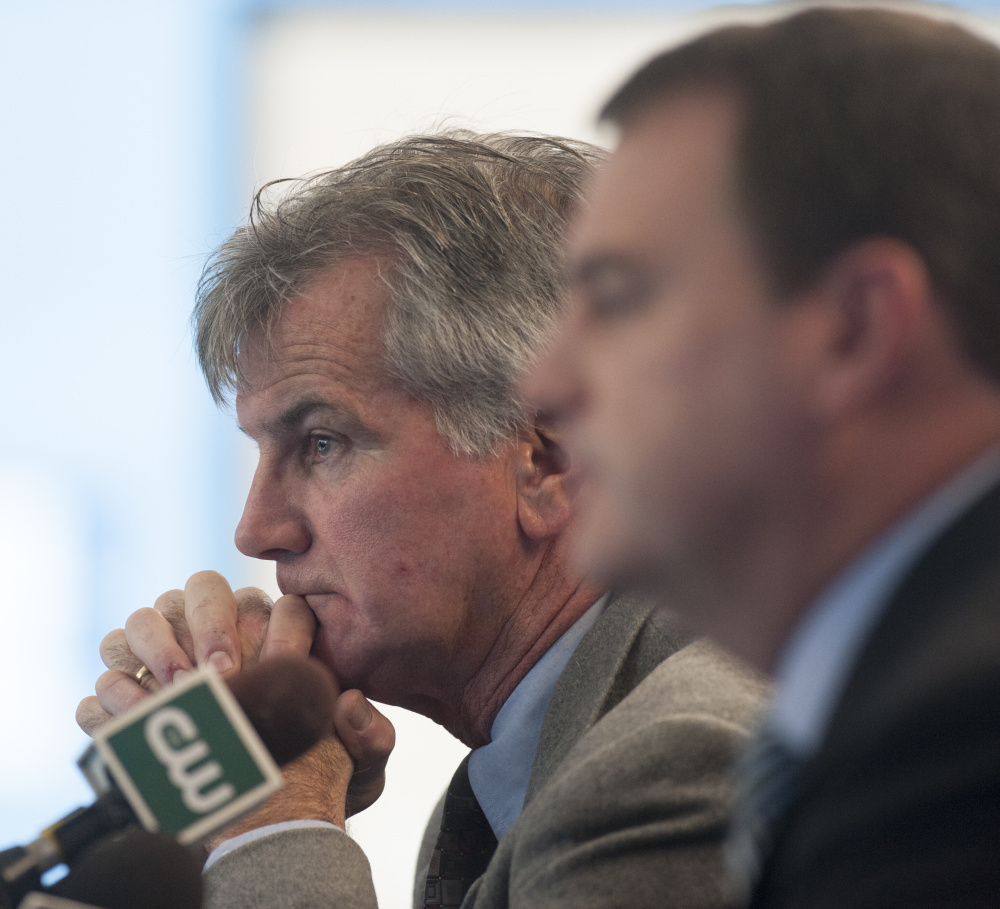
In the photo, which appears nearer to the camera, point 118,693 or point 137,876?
point 137,876

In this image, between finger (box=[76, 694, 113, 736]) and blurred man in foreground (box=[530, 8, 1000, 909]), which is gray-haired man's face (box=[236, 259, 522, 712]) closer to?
finger (box=[76, 694, 113, 736])

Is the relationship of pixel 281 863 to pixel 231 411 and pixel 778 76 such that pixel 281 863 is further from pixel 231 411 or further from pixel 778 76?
pixel 778 76

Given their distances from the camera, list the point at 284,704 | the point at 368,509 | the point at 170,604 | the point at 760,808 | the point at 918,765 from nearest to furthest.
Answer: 1. the point at 918,765
2. the point at 760,808
3. the point at 284,704
4. the point at 368,509
5. the point at 170,604

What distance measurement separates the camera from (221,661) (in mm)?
1446

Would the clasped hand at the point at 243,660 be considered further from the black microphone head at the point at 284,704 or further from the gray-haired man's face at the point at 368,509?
the black microphone head at the point at 284,704

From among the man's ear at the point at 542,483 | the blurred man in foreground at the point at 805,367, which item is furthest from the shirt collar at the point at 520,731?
the blurred man in foreground at the point at 805,367

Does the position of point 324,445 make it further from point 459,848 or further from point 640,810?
point 640,810

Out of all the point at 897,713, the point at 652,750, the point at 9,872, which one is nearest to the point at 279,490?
the point at 652,750

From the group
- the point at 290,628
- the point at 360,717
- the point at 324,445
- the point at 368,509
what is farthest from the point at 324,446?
the point at 360,717

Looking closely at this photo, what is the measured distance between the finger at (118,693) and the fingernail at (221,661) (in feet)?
0.36

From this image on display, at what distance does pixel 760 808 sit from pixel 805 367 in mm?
208

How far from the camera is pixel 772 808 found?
1.66 feet

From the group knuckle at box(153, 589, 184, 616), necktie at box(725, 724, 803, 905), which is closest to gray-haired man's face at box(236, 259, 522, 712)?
knuckle at box(153, 589, 184, 616)

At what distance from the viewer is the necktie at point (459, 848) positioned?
1.43 meters
